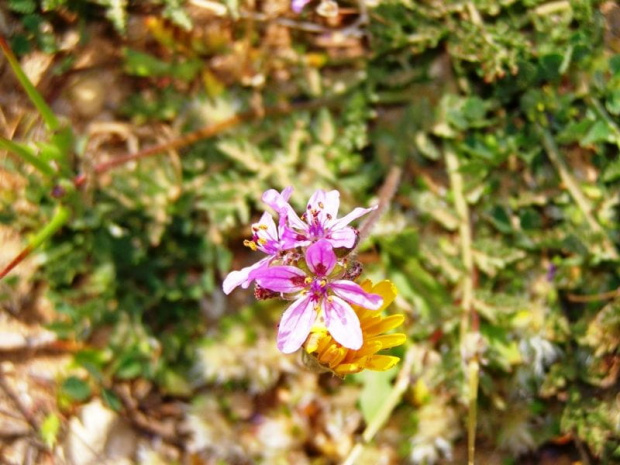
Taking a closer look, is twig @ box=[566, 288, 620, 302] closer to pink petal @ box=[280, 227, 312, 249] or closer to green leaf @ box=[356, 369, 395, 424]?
green leaf @ box=[356, 369, 395, 424]

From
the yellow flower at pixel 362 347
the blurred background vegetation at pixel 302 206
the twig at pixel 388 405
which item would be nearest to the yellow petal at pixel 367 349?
Result: the yellow flower at pixel 362 347

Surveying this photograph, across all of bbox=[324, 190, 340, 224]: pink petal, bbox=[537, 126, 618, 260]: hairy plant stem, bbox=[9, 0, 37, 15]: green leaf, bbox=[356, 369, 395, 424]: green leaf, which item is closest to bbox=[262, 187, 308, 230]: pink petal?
bbox=[324, 190, 340, 224]: pink petal

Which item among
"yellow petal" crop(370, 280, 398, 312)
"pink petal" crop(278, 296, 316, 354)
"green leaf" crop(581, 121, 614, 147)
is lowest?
"green leaf" crop(581, 121, 614, 147)

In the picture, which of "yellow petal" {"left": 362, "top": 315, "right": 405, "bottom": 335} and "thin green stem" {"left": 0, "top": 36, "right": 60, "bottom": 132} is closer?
"yellow petal" {"left": 362, "top": 315, "right": 405, "bottom": 335}

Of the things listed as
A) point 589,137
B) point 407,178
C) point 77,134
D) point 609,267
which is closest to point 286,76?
point 407,178

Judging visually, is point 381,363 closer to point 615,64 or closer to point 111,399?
point 615,64

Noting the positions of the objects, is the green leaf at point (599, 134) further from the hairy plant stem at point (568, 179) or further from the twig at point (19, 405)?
the twig at point (19, 405)
